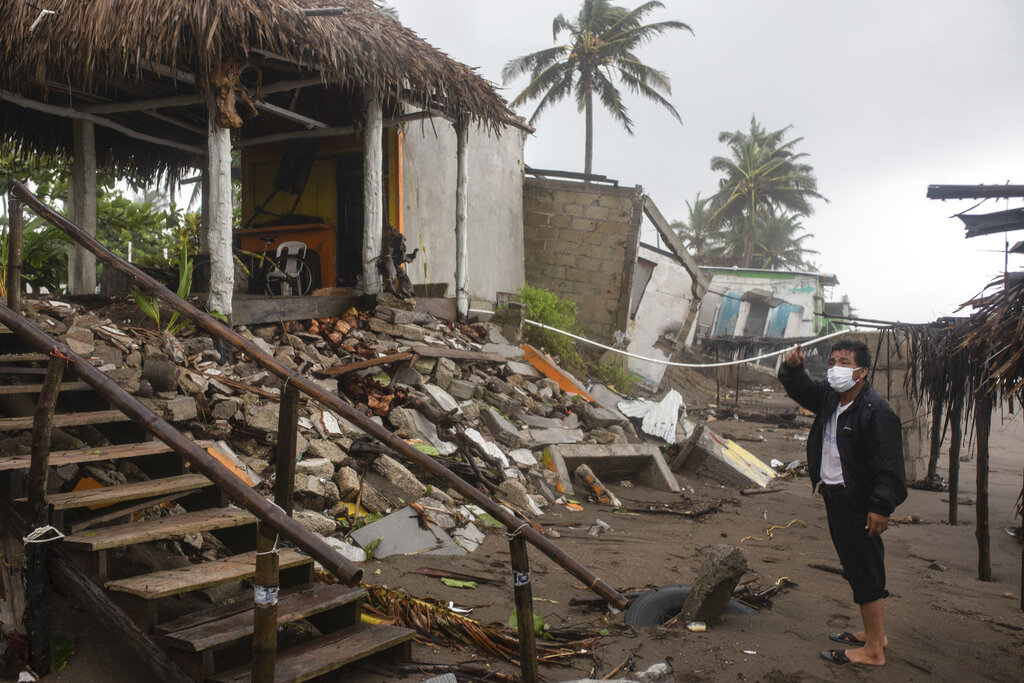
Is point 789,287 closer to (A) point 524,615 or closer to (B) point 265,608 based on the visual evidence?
(A) point 524,615

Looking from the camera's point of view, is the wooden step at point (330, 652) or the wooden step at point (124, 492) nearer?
the wooden step at point (330, 652)

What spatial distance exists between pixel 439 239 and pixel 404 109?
2.26 m

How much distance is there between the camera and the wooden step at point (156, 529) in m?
2.92

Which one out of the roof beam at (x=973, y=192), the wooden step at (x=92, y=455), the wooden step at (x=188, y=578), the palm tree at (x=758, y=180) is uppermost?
the palm tree at (x=758, y=180)

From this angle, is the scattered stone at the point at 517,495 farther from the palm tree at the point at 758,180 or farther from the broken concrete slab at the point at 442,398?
the palm tree at the point at 758,180

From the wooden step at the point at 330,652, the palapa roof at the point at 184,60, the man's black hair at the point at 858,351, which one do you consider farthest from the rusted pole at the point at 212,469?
the palapa roof at the point at 184,60

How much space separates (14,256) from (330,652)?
344cm

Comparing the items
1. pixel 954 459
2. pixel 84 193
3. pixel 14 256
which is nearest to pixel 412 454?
pixel 14 256

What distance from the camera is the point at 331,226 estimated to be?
11.0 meters

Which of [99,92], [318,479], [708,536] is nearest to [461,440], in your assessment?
[318,479]

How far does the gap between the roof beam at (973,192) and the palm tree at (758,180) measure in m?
35.2

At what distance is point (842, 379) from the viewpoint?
395 cm

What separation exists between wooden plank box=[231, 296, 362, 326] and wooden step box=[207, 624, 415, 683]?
181 inches

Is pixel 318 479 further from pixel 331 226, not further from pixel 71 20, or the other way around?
pixel 331 226
